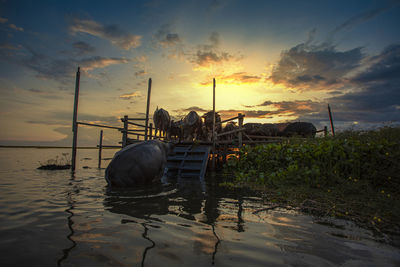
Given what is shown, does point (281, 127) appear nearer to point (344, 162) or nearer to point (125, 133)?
point (125, 133)

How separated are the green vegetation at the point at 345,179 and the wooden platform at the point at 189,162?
2.87 meters

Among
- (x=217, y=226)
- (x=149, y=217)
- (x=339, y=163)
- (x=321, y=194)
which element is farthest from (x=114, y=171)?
(x=339, y=163)

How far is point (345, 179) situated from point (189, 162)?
677 centimetres

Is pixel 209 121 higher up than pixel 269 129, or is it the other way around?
pixel 209 121

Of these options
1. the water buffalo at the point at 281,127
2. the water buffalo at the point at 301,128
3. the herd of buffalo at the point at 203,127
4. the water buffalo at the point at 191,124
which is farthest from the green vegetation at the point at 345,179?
the water buffalo at the point at 281,127

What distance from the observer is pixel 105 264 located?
6.14ft

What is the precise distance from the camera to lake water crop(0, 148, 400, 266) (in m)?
1.97

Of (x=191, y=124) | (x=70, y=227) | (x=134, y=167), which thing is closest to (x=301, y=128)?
(x=191, y=124)

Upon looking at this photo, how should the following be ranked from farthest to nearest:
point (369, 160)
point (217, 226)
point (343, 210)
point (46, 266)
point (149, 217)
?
point (369, 160)
point (343, 210)
point (149, 217)
point (217, 226)
point (46, 266)

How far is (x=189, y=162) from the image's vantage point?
10773 mm

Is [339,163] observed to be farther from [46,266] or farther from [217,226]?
[46,266]

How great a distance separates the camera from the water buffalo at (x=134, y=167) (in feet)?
19.9

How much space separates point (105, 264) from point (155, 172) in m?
4.89

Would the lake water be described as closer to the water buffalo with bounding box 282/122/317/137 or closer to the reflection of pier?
the reflection of pier
